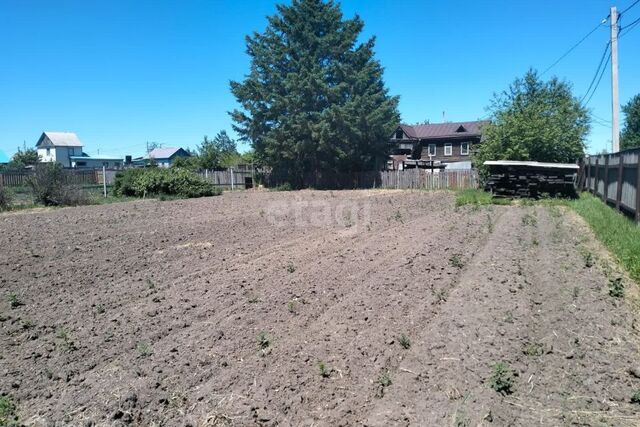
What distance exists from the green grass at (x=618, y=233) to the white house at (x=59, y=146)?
80.8m

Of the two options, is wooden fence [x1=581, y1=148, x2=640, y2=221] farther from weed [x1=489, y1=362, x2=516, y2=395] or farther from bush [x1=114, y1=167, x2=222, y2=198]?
bush [x1=114, y1=167, x2=222, y2=198]

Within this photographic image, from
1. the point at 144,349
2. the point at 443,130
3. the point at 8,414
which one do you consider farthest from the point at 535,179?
the point at 443,130

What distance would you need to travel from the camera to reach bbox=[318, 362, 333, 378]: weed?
3.94 m

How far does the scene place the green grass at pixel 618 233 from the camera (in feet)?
23.6

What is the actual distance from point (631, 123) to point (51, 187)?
249 feet

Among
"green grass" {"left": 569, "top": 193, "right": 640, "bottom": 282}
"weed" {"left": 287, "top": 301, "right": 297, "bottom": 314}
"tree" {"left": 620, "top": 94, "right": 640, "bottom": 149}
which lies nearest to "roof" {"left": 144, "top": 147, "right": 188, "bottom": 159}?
"tree" {"left": 620, "top": 94, "right": 640, "bottom": 149}

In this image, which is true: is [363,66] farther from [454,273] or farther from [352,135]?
[454,273]

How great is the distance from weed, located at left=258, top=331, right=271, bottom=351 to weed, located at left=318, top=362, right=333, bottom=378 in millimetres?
690

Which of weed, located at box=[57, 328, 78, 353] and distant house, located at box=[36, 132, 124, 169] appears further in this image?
distant house, located at box=[36, 132, 124, 169]

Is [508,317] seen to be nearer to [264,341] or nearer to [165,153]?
[264,341]

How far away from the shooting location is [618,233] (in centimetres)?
941

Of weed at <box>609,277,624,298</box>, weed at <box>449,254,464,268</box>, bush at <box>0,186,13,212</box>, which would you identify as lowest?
weed at <box>609,277,624,298</box>

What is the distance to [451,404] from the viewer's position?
349cm

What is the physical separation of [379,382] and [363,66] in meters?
37.2
